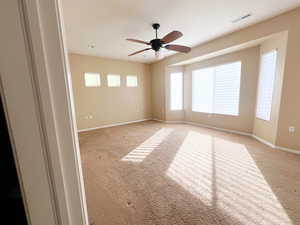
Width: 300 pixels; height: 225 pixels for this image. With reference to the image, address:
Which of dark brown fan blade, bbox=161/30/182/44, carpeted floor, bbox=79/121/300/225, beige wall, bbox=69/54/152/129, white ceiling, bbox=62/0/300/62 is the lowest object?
carpeted floor, bbox=79/121/300/225

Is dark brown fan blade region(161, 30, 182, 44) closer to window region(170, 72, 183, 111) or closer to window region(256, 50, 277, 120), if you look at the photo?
window region(256, 50, 277, 120)

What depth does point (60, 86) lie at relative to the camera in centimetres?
40

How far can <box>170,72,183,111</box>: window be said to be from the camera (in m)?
5.32

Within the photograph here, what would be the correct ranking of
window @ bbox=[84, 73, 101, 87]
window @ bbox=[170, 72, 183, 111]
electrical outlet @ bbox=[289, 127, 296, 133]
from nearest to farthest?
1. electrical outlet @ bbox=[289, 127, 296, 133]
2. window @ bbox=[84, 73, 101, 87]
3. window @ bbox=[170, 72, 183, 111]

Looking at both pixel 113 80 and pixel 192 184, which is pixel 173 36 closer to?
pixel 192 184

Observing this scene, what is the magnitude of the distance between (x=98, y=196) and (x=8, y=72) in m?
1.83

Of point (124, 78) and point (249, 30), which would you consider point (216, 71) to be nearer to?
point (249, 30)

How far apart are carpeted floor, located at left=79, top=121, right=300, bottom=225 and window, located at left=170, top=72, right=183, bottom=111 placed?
256cm

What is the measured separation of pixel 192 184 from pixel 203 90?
3.65 m

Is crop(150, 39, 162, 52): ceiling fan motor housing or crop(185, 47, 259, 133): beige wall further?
crop(185, 47, 259, 133): beige wall

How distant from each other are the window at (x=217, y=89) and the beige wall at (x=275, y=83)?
77 cm

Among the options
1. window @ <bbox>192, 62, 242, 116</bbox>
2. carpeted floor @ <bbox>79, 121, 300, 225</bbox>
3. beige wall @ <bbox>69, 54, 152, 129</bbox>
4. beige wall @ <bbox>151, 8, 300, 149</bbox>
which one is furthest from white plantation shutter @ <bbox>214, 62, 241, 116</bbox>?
beige wall @ <bbox>69, 54, 152, 129</bbox>

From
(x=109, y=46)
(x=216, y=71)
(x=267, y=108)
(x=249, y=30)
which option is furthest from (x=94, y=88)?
(x=267, y=108)

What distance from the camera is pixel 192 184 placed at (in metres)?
1.83
